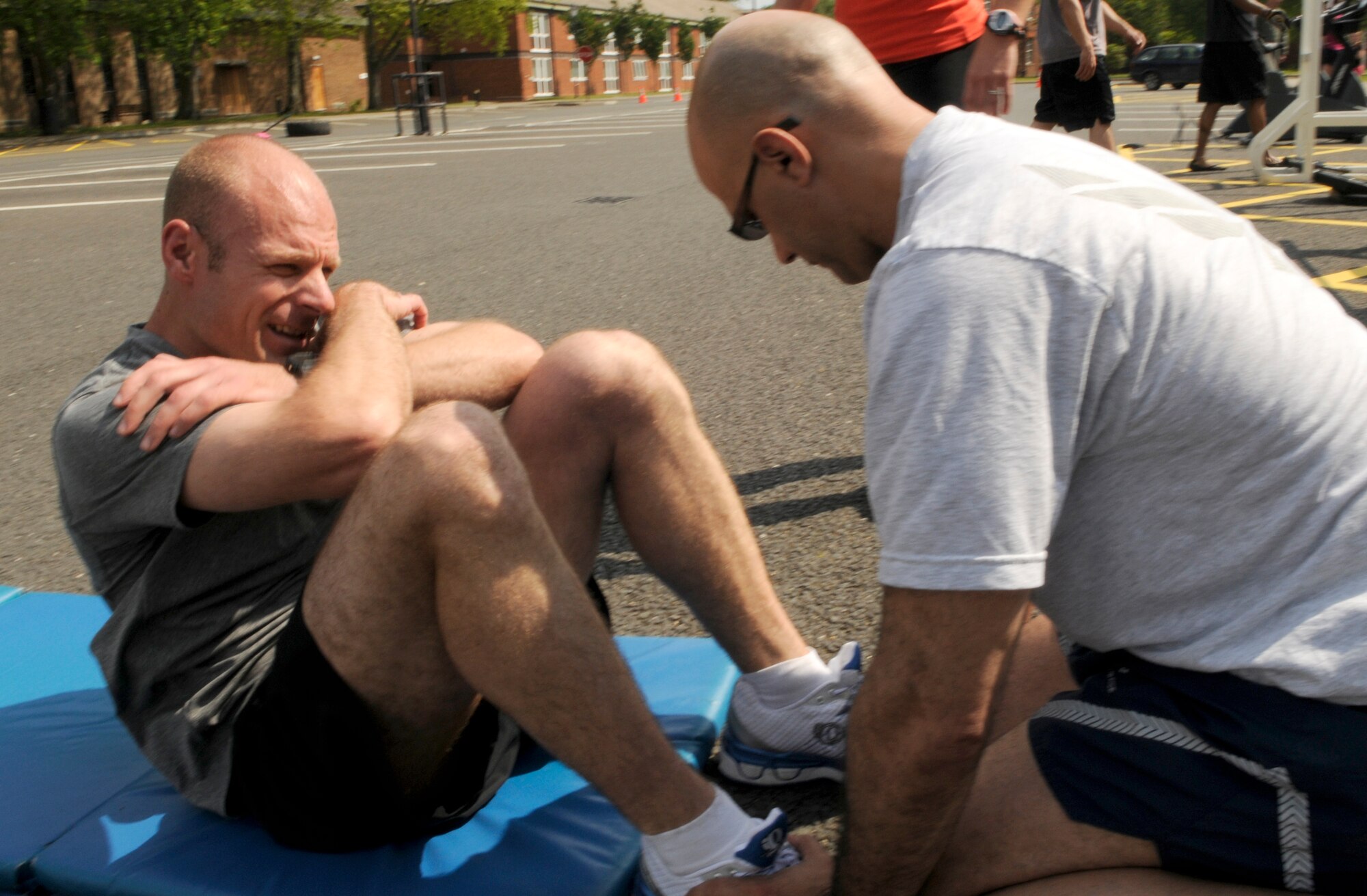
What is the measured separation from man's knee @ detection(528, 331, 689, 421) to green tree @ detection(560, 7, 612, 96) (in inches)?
2506

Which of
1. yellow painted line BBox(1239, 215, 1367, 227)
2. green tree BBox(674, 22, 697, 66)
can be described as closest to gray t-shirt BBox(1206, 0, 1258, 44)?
yellow painted line BBox(1239, 215, 1367, 227)

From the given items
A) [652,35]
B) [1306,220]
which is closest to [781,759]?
[1306,220]

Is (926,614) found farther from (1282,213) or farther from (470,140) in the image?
(470,140)

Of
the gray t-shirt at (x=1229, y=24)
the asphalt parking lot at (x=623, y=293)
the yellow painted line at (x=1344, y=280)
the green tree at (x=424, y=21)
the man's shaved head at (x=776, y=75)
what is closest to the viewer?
the man's shaved head at (x=776, y=75)

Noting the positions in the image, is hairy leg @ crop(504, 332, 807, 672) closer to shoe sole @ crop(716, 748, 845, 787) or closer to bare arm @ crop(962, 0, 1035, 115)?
shoe sole @ crop(716, 748, 845, 787)

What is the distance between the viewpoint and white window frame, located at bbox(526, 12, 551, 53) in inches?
2309

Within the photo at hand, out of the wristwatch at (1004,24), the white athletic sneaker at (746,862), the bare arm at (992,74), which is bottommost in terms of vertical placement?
the white athletic sneaker at (746,862)

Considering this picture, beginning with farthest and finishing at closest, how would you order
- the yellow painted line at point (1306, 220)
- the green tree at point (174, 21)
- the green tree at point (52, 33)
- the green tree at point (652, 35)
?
the green tree at point (652, 35) < the green tree at point (174, 21) < the green tree at point (52, 33) < the yellow painted line at point (1306, 220)

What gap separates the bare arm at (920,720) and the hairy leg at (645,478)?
2.02 feet

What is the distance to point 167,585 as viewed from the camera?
1.89 meters

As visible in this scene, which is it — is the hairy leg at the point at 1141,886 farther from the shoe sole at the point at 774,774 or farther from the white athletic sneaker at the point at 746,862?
the shoe sole at the point at 774,774

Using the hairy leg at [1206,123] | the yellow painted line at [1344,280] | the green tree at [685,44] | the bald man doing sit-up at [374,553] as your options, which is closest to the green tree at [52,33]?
the hairy leg at [1206,123]

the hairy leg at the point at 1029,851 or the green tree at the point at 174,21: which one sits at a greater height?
the green tree at the point at 174,21

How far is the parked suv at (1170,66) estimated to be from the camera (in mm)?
33906
